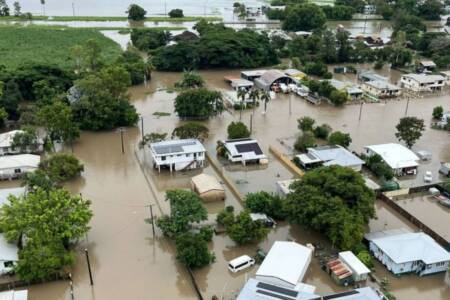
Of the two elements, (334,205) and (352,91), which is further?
(352,91)

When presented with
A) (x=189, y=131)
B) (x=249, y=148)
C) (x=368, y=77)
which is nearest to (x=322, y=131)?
(x=249, y=148)

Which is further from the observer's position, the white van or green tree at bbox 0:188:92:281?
the white van

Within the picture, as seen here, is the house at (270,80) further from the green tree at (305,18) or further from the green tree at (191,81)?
the green tree at (305,18)

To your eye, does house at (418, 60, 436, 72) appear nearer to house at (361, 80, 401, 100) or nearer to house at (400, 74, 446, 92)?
house at (400, 74, 446, 92)

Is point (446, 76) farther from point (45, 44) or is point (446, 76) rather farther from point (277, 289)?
point (45, 44)

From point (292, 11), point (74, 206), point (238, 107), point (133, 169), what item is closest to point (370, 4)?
point (292, 11)

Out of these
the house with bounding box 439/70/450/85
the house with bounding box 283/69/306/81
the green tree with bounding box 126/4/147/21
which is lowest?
the house with bounding box 439/70/450/85

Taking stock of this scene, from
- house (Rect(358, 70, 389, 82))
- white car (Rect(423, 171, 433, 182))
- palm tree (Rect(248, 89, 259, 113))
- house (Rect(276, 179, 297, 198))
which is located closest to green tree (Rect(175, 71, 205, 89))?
palm tree (Rect(248, 89, 259, 113))
